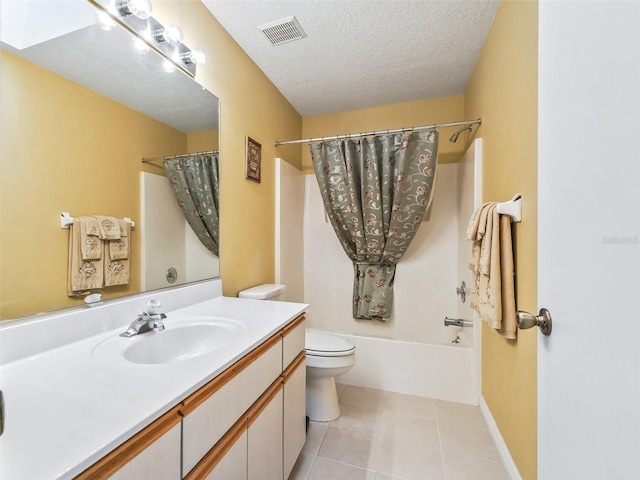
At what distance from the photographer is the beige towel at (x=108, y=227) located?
94cm

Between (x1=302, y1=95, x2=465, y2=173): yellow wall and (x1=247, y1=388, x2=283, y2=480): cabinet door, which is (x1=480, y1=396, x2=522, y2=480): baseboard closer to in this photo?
(x1=247, y1=388, x2=283, y2=480): cabinet door

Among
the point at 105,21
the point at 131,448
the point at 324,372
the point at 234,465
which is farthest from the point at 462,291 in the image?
the point at 105,21

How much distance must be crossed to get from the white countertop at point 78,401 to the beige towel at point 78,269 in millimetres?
→ 175

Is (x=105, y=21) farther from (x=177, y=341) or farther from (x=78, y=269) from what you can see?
(x=177, y=341)

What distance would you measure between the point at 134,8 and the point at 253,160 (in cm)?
92

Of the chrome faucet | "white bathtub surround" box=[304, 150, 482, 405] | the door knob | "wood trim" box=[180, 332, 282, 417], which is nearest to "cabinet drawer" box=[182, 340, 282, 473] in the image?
"wood trim" box=[180, 332, 282, 417]

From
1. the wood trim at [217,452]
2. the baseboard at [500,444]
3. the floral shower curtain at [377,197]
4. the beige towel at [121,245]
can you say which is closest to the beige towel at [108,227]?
the beige towel at [121,245]

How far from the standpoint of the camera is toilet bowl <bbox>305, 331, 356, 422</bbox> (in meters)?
1.62

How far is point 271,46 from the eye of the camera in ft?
5.64

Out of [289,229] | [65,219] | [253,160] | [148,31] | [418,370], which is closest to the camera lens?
[65,219]

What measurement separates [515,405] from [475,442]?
464 millimetres

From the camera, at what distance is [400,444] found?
1491 mm

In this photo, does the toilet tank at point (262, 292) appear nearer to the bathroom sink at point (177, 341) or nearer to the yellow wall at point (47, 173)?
the bathroom sink at point (177, 341)
